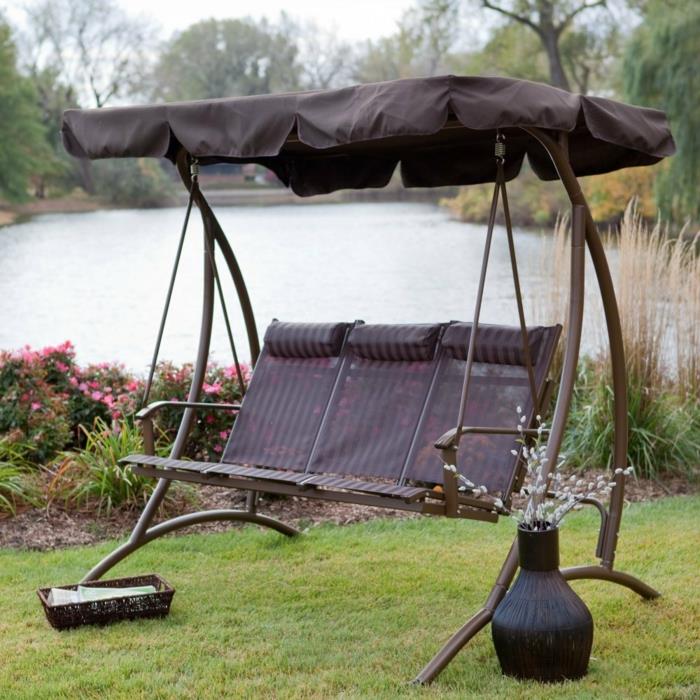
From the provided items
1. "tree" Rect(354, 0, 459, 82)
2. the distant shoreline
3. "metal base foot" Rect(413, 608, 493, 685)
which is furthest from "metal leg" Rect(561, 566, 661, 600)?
"tree" Rect(354, 0, 459, 82)

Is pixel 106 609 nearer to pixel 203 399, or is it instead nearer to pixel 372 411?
pixel 372 411

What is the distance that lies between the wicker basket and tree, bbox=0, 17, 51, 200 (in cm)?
684

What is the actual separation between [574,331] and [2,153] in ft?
25.4

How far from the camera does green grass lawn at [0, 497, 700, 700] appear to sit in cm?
302

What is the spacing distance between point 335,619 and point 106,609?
77 cm

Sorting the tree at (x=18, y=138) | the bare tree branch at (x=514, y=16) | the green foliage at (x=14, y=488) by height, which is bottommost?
the green foliage at (x=14, y=488)

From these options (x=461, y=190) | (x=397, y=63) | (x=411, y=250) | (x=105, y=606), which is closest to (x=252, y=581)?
(x=105, y=606)

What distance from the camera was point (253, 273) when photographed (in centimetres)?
1271

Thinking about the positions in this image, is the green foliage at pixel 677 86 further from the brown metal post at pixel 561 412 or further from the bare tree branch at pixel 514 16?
the brown metal post at pixel 561 412

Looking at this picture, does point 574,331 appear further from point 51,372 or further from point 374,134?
point 51,372

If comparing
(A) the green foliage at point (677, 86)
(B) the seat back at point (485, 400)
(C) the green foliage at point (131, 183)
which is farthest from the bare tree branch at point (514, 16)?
(B) the seat back at point (485, 400)

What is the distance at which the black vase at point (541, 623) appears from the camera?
296cm

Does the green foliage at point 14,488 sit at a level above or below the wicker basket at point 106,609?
below

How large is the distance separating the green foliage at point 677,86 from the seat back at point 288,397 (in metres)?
11.6
